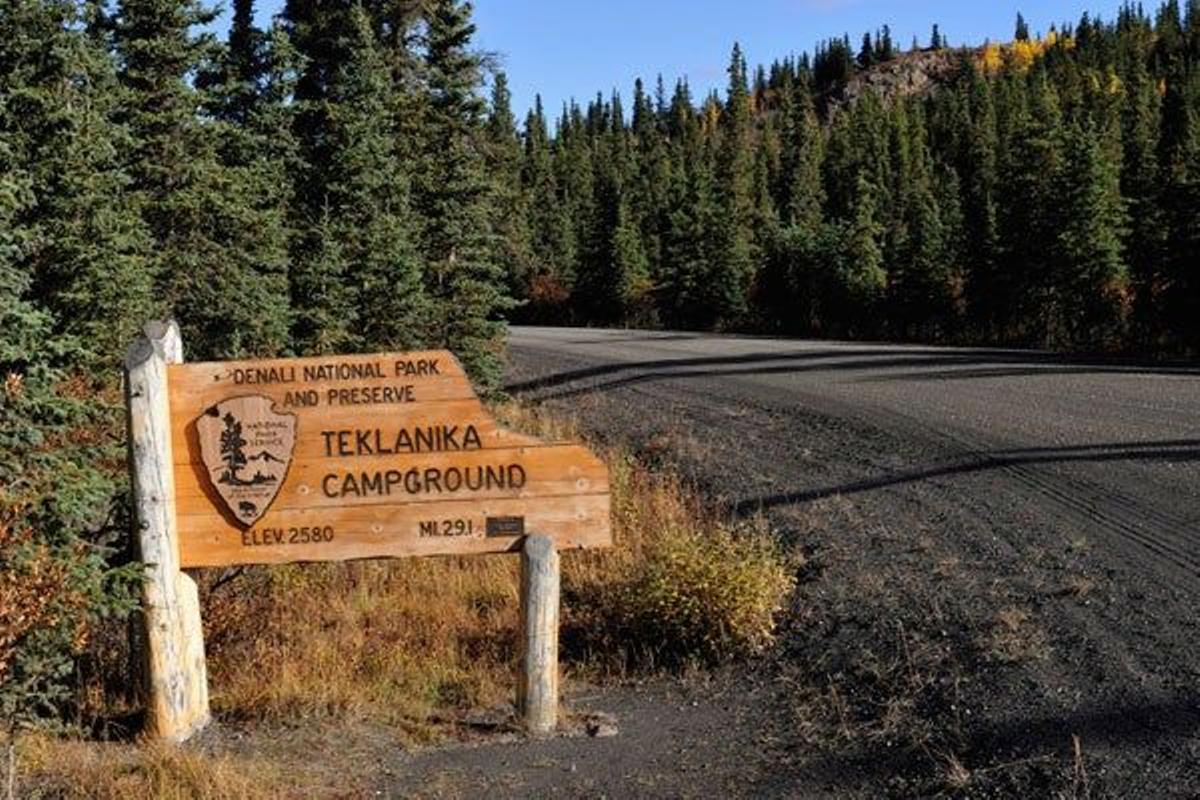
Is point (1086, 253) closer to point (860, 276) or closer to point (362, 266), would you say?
point (860, 276)

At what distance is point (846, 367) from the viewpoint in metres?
20.0

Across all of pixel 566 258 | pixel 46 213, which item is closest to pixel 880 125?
pixel 566 258

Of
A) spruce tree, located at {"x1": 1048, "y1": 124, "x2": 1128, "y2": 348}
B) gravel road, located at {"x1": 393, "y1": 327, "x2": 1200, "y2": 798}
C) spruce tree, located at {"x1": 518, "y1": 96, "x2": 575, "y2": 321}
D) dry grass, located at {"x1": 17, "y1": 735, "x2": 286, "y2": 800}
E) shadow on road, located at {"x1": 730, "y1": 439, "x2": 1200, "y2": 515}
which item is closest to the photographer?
dry grass, located at {"x1": 17, "y1": 735, "x2": 286, "y2": 800}

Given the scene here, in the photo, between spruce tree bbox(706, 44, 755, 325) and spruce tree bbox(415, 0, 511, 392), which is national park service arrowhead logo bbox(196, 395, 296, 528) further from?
spruce tree bbox(706, 44, 755, 325)

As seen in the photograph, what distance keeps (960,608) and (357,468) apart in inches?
143

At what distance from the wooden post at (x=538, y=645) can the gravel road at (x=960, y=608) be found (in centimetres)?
38

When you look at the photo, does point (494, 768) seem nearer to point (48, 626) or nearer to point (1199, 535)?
point (48, 626)

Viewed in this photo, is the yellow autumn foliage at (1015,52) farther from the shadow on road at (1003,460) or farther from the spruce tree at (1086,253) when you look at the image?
the shadow on road at (1003,460)

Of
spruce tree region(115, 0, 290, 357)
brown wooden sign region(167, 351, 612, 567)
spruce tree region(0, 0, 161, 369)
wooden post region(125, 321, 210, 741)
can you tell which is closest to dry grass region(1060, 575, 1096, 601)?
brown wooden sign region(167, 351, 612, 567)

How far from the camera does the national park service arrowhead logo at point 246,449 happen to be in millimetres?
5426

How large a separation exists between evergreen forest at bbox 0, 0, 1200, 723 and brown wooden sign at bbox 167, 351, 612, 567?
559 mm

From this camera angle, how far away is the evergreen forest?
5.36 metres

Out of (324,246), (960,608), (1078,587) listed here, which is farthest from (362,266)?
(1078,587)

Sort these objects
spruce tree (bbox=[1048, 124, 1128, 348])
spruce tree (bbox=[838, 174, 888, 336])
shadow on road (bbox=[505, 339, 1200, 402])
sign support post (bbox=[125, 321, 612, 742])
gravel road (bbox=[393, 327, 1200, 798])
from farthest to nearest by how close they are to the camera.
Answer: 1. spruce tree (bbox=[838, 174, 888, 336])
2. spruce tree (bbox=[1048, 124, 1128, 348])
3. shadow on road (bbox=[505, 339, 1200, 402])
4. sign support post (bbox=[125, 321, 612, 742])
5. gravel road (bbox=[393, 327, 1200, 798])
